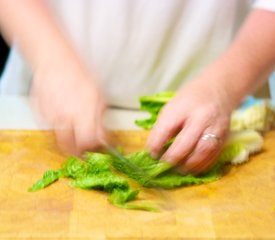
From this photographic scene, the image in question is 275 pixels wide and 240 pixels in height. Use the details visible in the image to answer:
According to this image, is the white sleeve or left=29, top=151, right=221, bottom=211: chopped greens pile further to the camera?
the white sleeve

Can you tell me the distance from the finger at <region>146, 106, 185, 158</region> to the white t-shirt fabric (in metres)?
0.39

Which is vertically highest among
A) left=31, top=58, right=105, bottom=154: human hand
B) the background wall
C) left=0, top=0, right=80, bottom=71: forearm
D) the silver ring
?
left=0, top=0, right=80, bottom=71: forearm

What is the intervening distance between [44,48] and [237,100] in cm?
49

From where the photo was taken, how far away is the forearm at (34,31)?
145 centimetres

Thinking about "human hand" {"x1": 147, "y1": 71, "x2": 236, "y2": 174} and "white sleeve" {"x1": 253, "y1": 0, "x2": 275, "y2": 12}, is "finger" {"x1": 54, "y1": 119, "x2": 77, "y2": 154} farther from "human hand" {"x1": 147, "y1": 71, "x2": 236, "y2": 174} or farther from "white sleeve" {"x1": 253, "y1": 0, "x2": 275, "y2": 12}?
"white sleeve" {"x1": 253, "y1": 0, "x2": 275, "y2": 12}

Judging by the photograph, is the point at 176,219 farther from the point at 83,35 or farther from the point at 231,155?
Result: the point at 83,35

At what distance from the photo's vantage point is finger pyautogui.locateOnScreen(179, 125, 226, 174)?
1.43 meters

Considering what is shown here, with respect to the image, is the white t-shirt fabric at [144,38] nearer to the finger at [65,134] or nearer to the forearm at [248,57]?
the forearm at [248,57]

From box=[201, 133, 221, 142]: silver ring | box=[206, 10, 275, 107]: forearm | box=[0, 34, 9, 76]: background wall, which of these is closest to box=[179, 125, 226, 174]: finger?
box=[201, 133, 221, 142]: silver ring

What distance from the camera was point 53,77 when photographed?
140cm

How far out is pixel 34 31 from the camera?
1.49m

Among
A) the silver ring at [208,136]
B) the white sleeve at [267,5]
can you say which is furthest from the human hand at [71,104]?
the white sleeve at [267,5]

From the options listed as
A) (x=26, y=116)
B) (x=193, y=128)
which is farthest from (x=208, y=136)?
(x=26, y=116)

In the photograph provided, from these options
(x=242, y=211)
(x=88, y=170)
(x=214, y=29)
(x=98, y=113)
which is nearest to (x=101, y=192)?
(x=88, y=170)
